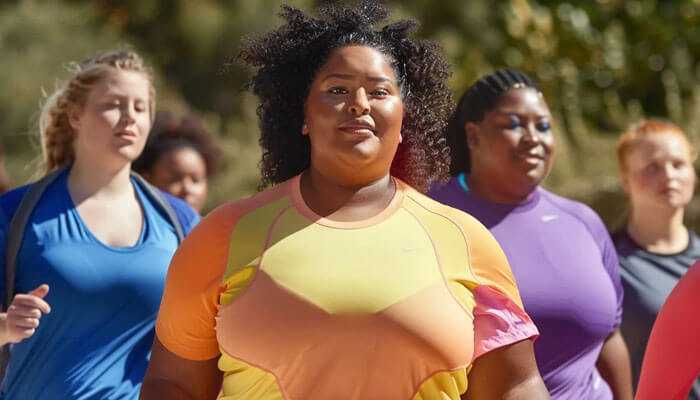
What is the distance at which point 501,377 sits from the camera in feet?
10.4

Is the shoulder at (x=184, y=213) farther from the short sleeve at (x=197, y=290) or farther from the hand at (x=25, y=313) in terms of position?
the short sleeve at (x=197, y=290)

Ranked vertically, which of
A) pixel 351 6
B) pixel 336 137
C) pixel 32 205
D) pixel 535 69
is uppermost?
pixel 351 6

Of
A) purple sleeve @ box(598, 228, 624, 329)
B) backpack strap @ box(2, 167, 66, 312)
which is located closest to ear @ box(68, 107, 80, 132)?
backpack strap @ box(2, 167, 66, 312)

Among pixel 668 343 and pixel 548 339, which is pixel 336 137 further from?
pixel 548 339

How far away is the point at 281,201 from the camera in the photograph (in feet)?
10.6

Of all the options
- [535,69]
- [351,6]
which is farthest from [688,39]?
[351,6]

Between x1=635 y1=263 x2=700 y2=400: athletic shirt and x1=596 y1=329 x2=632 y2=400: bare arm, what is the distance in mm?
1299

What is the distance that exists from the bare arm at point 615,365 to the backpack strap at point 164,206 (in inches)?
66.1

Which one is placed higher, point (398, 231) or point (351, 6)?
point (351, 6)

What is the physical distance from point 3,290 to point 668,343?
2.29 metres

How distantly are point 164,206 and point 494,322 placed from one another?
2.01 meters

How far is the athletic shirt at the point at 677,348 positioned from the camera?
11.1ft

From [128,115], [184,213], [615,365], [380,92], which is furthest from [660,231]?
[380,92]

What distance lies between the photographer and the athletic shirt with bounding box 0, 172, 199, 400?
4.38 metres
